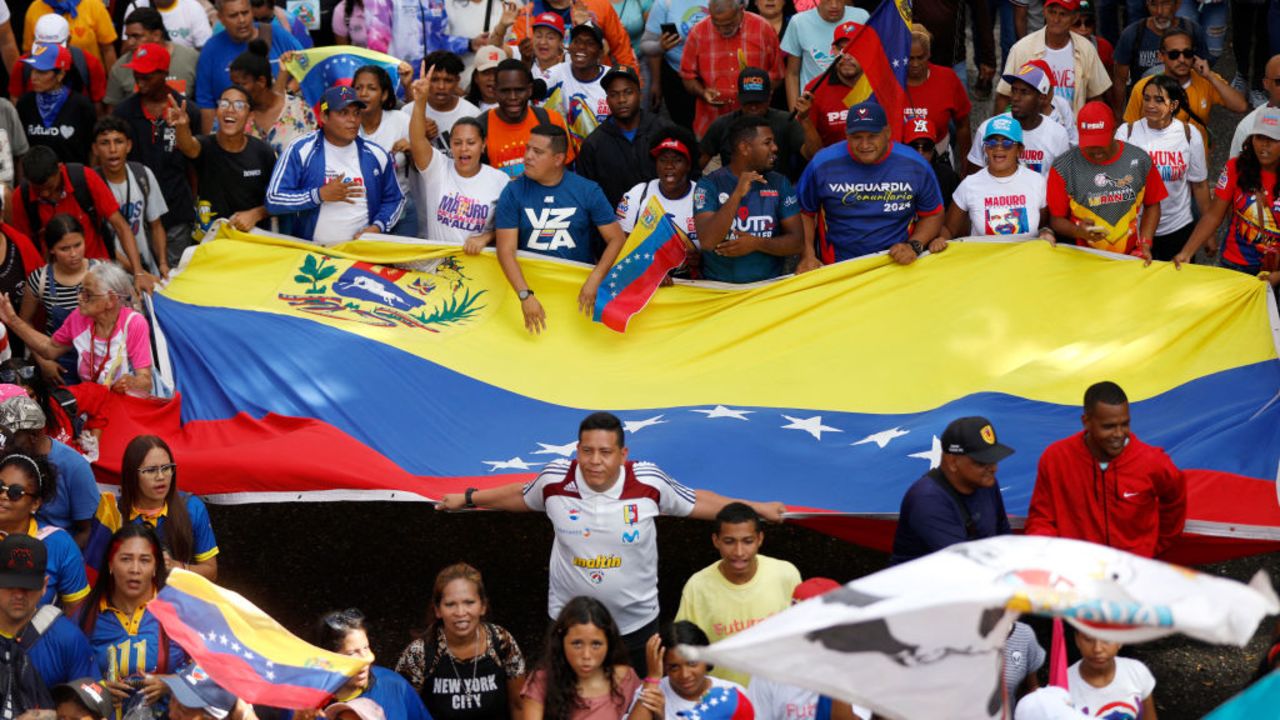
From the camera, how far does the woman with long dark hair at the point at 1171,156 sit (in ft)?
34.6

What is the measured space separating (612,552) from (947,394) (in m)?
2.23

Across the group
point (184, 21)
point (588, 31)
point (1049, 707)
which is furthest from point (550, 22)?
point (1049, 707)

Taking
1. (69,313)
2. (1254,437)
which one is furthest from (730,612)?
(69,313)

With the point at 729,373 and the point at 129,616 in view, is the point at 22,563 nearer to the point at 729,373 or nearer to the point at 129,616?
the point at 129,616

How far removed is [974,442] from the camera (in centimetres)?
724

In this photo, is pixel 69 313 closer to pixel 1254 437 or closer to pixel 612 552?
pixel 612 552

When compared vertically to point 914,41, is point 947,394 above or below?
below

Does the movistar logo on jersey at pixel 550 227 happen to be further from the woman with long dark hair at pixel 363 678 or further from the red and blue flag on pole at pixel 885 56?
the woman with long dark hair at pixel 363 678

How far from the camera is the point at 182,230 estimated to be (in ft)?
35.1

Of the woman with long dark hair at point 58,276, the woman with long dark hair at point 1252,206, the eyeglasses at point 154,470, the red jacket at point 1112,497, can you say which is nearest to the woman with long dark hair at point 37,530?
the eyeglasses at point 154,470

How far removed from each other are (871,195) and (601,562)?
319 cm

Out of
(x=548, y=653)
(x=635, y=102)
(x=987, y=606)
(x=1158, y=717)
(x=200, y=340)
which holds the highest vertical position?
(x=635, y=102)

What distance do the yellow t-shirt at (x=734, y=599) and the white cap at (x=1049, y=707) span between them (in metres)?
1.42

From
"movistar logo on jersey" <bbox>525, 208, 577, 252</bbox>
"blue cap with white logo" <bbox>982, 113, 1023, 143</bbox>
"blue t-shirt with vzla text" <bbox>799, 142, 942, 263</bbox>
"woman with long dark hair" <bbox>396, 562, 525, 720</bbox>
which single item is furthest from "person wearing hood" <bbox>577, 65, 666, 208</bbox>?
"woman with long dark hair" <bbox>396, 562, 525, 720</bbox>
